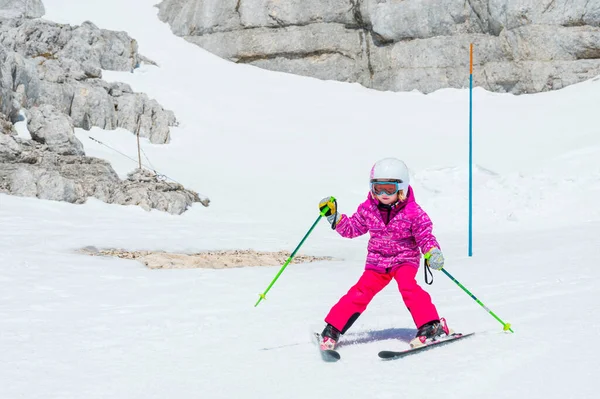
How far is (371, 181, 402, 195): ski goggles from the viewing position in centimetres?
517

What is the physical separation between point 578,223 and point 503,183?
147 inches

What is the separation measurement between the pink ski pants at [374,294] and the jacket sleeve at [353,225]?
387 millimetres

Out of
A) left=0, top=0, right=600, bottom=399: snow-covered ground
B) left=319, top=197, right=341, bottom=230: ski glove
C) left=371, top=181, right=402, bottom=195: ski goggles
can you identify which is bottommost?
left=0, top=0, right=600, bottom=399: snow-covered ground

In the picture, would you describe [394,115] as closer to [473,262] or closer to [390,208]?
[473,262]

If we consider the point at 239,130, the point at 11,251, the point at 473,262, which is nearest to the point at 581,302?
the point at 473,262

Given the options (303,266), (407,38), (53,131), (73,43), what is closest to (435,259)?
(303,266)

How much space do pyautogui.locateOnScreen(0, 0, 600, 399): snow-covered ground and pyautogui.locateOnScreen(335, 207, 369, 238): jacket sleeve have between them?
0.97 m

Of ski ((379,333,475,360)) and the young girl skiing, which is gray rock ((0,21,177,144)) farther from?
ski ((379,333,475,360))

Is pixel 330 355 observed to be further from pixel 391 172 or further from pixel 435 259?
pixel 391 172

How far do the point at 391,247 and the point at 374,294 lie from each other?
0.45 m

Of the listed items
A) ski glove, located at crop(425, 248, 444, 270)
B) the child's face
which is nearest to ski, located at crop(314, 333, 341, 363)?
ski glove, located at crop(425, 248, 444, 270)

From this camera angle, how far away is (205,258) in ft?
37.8

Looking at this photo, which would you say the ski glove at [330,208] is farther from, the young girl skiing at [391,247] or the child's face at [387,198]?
the child's face at [387,198]

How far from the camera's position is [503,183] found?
1761 centimetres
